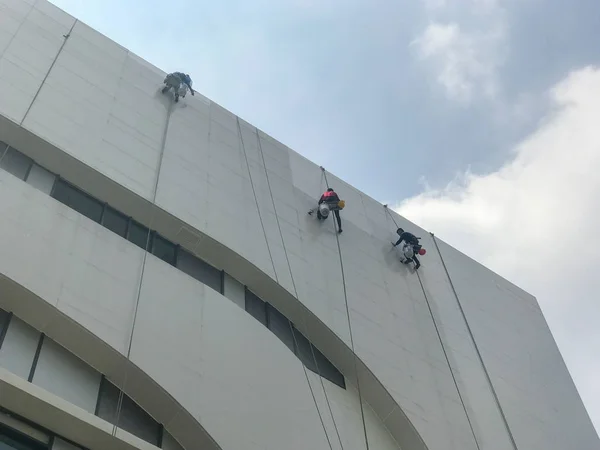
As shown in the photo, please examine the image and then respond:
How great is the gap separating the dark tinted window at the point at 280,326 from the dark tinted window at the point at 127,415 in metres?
4.27

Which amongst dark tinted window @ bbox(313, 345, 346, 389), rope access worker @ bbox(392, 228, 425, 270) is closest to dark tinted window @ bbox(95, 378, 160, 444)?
dark tinted window @ bbox(313, 345, 346, 389)

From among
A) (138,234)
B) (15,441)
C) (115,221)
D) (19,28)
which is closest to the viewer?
(15,441)

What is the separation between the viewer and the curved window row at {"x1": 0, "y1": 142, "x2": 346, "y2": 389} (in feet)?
41.8

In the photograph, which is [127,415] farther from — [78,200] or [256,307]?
[78,200]

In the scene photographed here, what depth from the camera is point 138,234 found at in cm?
1353

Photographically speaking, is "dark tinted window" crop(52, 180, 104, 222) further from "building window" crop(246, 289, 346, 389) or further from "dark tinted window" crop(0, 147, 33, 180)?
"building window" crop(246, 289, 346, 389)

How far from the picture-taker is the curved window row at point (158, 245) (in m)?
12.7

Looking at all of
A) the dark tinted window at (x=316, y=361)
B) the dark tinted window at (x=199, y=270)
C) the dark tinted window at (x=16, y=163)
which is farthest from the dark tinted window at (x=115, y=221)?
the dark tinted window at (x=316, y=361)

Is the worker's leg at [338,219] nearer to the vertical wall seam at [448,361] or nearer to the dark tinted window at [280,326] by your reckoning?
the vertical wall seam at [448,361]

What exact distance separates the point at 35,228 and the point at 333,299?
757 cm

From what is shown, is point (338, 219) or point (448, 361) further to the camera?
point (338, 219)

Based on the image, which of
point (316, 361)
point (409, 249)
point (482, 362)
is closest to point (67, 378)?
point (316, 361)

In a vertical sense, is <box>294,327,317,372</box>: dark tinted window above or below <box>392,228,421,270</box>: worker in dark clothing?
below

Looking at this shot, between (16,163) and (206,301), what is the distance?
483 centimetres
